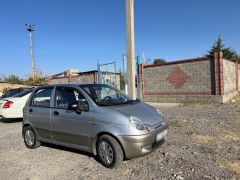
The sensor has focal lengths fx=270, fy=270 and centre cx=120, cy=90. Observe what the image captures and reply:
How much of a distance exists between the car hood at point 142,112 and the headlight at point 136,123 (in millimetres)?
92

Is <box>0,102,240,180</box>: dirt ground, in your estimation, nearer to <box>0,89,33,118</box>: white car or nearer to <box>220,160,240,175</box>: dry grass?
<box>220,160,240,175</box>: dry grass

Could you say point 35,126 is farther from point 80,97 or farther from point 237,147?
point 237,147

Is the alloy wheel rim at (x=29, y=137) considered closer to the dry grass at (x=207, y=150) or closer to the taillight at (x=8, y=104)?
the dry grass at (x=207, y=150)

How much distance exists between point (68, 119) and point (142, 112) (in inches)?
66.4

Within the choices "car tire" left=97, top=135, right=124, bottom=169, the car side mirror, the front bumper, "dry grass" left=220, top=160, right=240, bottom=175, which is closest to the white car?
the car side mirror

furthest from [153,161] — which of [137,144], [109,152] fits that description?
[109,152]

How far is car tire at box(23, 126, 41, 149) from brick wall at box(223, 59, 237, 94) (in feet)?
45.6

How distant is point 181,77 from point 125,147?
14.5 meters

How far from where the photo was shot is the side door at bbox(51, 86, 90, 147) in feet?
18.6

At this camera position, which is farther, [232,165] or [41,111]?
[41,111]

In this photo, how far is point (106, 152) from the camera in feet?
17.3

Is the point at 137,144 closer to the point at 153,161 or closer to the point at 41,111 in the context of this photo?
the point at 153,161

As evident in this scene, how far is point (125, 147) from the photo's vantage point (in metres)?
4.97

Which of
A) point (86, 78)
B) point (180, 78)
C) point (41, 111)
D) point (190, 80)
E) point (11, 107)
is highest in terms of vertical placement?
point (86, 78)
